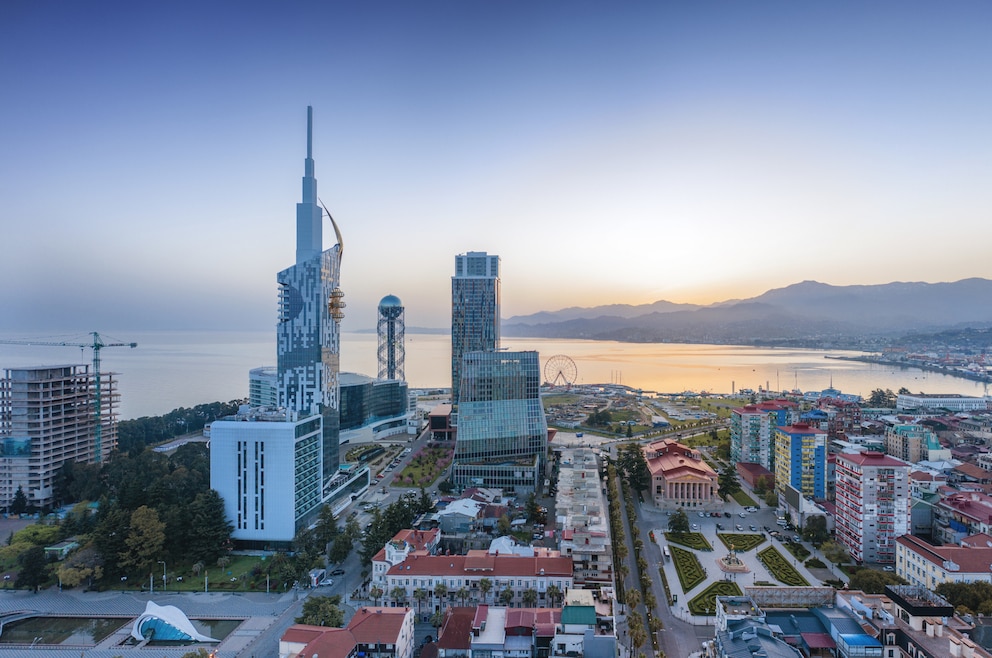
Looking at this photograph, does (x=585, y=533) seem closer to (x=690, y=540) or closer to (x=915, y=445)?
(x=690, y=540)

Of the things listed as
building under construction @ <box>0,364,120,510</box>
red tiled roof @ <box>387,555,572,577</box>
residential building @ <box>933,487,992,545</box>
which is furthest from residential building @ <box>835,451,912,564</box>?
building under construction @ <box>0,364,120,510</box>

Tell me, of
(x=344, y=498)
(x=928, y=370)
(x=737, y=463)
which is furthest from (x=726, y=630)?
(x=928, y=370)

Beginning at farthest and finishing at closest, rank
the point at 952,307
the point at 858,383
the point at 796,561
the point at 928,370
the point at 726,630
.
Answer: the point at 952,307, the point at 928,370, the point at 858,383, the point at 796,561, the point at 726,630

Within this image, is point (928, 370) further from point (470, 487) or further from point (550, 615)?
point (550, 615)

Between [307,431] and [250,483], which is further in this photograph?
[307,431]

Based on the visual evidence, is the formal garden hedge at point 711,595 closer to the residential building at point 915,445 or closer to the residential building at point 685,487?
the residential building at point 685,487
